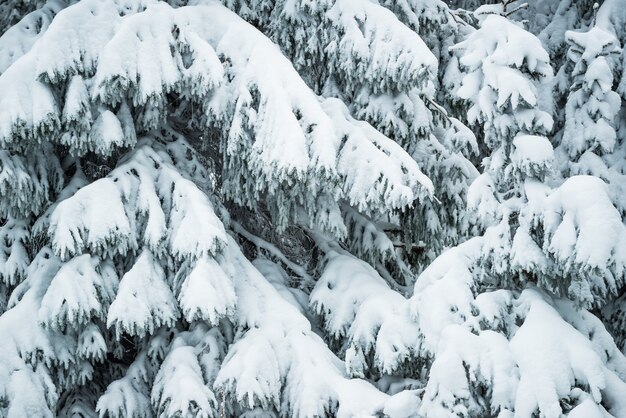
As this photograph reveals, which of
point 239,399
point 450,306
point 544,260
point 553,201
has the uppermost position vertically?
point 553,201

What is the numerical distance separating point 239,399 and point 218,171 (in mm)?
2741

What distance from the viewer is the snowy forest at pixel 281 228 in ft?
10.9

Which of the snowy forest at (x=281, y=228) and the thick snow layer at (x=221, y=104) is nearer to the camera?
the snowy forest at (x=281, y=228)

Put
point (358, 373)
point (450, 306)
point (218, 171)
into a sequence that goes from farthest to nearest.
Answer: point (218, 171) → point (358, 373) → point (450, 306)

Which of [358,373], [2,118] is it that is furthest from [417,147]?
[2,118]

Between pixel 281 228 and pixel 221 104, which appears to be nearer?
pixel 221 104

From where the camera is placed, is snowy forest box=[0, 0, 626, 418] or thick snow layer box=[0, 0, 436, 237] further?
thick snow layer box=[0, 0, 436, 237]

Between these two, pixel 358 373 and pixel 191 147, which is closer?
pixel 358 373

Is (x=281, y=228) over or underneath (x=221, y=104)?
underneath

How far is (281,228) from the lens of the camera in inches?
194

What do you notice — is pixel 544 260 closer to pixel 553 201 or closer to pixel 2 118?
pixel 553 201

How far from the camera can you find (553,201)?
10.9 ft

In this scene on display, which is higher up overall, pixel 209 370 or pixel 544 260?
pixel 544 260

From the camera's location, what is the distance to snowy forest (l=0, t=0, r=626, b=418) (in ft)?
10.9
